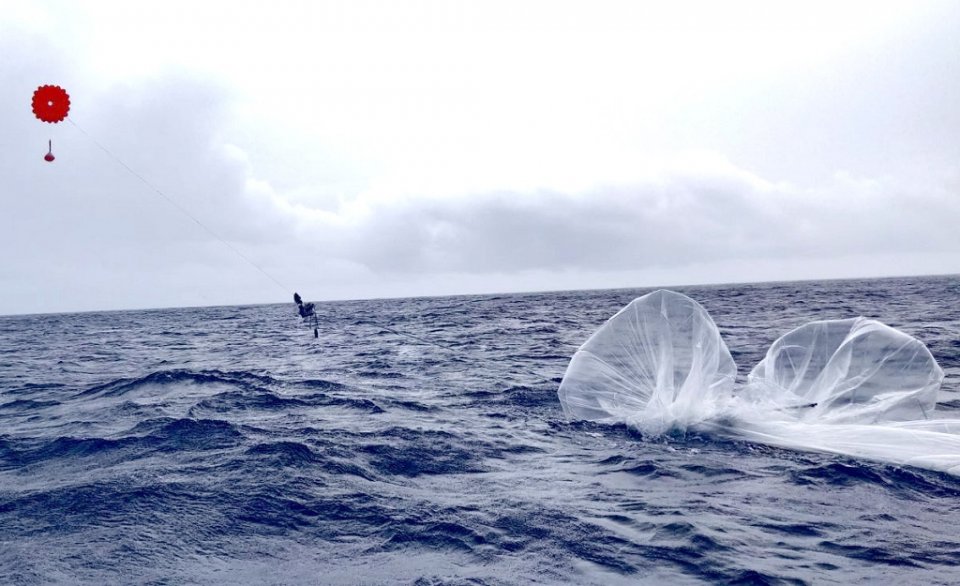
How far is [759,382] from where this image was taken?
29.4ft

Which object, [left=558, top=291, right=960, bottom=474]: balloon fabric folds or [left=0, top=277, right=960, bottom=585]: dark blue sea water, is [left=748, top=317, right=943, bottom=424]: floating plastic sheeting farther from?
[left=0, top=277, right=960, bottom=585]: dark blue sea water

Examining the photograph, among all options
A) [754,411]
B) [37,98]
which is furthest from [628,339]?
[37,98]

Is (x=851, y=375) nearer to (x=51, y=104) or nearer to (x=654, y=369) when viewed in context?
(x=654, y=369)

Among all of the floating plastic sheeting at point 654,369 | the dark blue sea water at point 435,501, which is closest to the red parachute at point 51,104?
the dark blue sea water at point 435,501

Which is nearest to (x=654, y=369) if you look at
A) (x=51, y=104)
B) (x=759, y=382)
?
(x=759, y=382)

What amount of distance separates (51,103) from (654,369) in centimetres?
816

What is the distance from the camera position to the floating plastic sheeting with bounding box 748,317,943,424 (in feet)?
25.6

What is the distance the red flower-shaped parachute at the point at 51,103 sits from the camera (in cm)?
809

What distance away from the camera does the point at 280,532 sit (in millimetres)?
5480

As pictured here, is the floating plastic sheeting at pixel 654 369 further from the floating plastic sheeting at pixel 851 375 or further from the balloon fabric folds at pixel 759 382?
the floating plastic sheeting at pixel 851 375

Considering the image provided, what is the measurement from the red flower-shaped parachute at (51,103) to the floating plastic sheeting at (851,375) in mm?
9466

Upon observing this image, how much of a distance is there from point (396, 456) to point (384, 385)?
5.83m

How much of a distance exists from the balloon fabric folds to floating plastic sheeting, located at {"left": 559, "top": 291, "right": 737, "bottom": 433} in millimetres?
13

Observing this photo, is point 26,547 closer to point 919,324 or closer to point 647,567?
point 647,567
